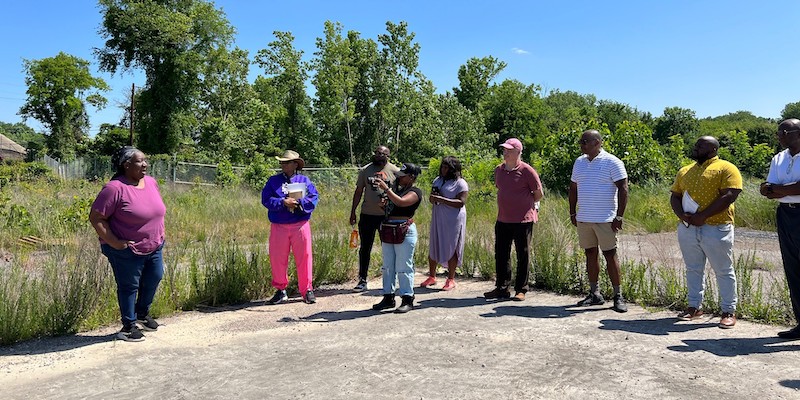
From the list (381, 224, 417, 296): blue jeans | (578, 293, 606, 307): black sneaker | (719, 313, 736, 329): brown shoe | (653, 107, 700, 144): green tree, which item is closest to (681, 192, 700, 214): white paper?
(719, 313, 736, 329): brown shoe

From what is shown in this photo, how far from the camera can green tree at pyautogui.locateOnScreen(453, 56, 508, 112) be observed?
52.8 metres

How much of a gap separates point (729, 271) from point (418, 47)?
33.5 metres

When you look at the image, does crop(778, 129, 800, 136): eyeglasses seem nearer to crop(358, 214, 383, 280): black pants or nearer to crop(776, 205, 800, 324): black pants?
crop(776, 205, 800, 324): black pants

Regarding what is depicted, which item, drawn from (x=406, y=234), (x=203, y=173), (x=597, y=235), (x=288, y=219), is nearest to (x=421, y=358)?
(x=406, y=234)

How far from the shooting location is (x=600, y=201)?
5.76m

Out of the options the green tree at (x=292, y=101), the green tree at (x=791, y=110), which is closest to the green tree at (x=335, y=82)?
the green tree at (x=292, y=101)

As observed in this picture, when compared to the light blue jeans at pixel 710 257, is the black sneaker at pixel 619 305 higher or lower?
lower

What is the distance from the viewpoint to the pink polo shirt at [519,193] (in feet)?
20.9

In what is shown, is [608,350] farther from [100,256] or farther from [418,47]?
[418,47]

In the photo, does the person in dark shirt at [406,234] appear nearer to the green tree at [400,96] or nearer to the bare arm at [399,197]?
the bare arm at [399,197]

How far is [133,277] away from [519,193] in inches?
160

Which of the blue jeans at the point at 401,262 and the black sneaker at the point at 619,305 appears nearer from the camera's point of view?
the black sneaker at the point at 619,305

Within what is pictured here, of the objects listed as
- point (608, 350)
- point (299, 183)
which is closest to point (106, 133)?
point (299, 183)

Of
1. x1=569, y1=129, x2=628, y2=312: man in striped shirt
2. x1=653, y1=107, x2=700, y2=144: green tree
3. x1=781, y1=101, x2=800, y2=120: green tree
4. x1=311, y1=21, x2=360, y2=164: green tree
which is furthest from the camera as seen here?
x1=781, y1=101, x2=800, y2=120: green tree
